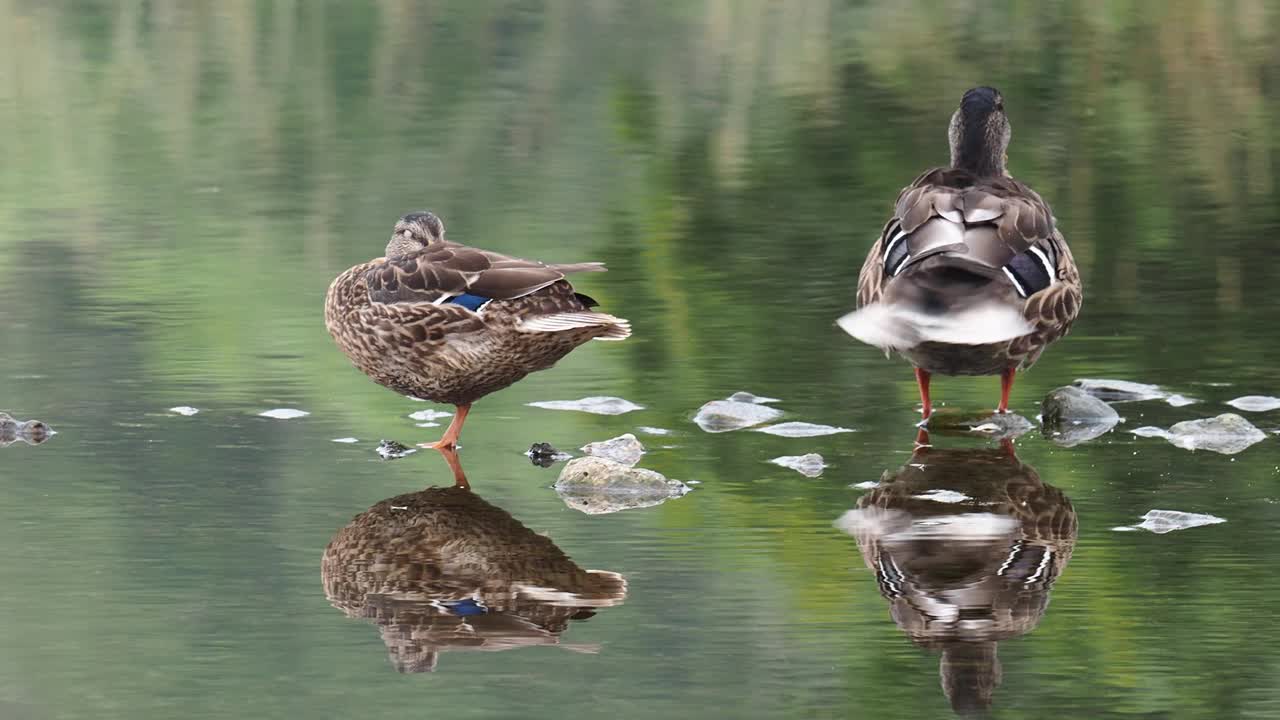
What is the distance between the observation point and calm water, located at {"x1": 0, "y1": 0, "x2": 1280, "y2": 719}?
5.77m

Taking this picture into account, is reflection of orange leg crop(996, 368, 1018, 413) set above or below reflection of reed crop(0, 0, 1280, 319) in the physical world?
above

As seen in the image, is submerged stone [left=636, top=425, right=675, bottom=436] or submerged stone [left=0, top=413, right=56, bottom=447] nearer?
submerged stone [left=0, top=413, right=56, bottom=447]

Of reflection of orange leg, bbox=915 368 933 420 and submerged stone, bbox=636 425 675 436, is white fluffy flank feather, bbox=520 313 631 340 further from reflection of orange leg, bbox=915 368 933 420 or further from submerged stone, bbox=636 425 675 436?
reflection of orange leg, bbox=915 368 933 420

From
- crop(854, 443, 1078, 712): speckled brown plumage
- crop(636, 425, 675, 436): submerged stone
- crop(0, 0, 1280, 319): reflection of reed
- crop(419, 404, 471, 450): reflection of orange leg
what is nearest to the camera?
crop(854, 443, 1078, 712): speckled brown plumage

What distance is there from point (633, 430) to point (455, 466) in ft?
2.93

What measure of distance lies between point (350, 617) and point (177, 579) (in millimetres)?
688

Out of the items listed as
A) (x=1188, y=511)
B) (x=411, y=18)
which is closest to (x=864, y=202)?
(x=1188, y=511)

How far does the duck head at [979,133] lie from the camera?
1005 centimetres

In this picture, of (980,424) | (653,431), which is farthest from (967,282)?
(653,431)

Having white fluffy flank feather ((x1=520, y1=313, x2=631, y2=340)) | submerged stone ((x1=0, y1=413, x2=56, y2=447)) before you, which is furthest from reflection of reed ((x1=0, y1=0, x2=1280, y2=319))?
white fluffy flank feather ((x1=520, y1=313, x2=631, y2=340))

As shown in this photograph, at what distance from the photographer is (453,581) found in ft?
21.5

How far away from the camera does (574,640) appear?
235 inches

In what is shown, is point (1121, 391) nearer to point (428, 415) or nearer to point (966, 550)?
point (966, 550)

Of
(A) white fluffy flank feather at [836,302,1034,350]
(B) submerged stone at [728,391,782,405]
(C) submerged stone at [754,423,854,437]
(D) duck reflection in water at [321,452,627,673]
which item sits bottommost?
(B) submerged stone at [728,391,782,405]
